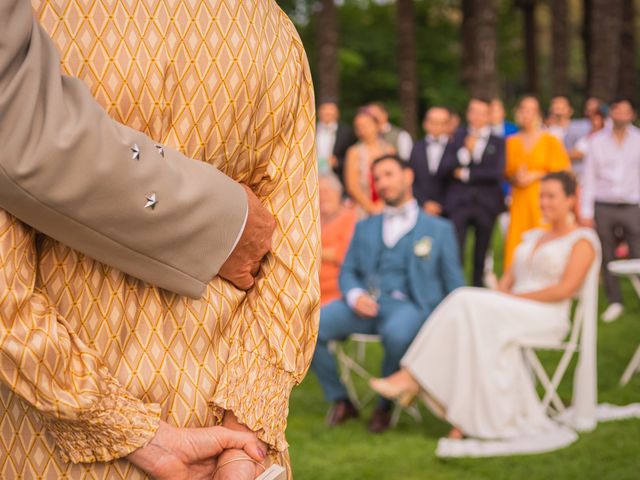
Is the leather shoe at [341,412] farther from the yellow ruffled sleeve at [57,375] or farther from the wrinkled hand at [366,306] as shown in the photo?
the yellow ruffled sleeve at [57,375]

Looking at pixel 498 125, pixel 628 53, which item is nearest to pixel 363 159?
pixel 498 125

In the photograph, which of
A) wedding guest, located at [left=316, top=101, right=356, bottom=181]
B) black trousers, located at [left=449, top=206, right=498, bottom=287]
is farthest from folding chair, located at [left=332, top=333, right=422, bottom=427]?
wedding guest, located at [left=316, top=101, right=356, bottom=181]

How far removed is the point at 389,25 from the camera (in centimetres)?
3597

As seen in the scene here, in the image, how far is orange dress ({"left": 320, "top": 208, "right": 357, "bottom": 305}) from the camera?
8.62 metres

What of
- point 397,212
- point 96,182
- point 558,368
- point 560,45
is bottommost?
point 558,368

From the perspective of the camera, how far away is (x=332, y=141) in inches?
529

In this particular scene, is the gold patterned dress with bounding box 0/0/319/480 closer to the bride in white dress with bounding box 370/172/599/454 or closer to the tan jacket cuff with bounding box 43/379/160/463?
the tan jacket cuff with bounding box 43/379/160/463

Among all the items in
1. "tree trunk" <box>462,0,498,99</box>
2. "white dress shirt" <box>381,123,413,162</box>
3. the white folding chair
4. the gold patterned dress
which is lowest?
the white folding chair

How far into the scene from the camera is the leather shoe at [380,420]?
7426mm

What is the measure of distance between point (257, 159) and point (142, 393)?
49 cm

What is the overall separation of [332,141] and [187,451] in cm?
1162

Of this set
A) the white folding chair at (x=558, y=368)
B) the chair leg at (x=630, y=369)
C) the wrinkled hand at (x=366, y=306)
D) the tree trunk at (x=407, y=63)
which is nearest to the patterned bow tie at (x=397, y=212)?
the wrinkled hand at (x=366, y=306)

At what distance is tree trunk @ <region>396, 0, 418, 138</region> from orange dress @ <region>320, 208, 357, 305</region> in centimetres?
1425

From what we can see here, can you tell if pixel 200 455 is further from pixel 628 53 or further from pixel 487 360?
pixel 628 53
